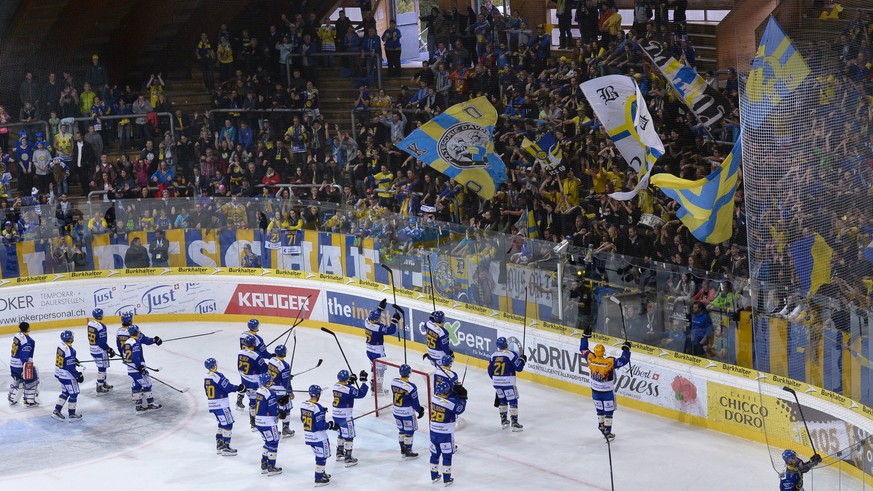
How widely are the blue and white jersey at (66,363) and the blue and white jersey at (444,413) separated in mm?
6535

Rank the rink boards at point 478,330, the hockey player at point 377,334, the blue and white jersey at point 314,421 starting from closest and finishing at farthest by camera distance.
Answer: the rink boards at point 478,330 → the blue and white jersey at point 314,421 → the hockey player at point 377,334

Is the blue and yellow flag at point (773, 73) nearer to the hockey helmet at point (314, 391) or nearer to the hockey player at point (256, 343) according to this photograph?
the hockey helmet at point (314, 391)

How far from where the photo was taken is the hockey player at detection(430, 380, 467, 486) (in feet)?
51.4

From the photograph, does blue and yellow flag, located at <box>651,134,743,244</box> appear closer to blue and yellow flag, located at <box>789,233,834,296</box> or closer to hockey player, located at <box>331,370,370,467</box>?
blue and yellow flag, located at <box>789,233,834,296</box>

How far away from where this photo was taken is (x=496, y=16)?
82.3ft

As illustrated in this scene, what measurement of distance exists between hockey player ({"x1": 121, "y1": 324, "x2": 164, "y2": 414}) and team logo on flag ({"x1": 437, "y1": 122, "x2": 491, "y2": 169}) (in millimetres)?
6025

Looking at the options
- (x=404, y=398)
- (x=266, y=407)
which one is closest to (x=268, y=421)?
(x=266, y=407)

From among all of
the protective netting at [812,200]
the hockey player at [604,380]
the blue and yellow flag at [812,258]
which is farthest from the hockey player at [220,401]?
the blue and yellow flag at [812,258]

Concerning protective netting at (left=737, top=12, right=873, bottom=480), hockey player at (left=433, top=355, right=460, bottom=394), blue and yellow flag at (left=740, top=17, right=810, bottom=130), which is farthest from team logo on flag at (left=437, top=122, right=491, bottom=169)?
blue and yellow flag at (left=740, top=17, right=810, bottom=130)

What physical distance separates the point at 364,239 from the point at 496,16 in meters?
6.10

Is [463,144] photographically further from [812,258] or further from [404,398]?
[812,258]

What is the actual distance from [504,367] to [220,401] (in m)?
4.28

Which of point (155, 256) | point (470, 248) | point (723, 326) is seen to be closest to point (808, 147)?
point (723, 326)

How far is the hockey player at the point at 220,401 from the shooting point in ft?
56.2
